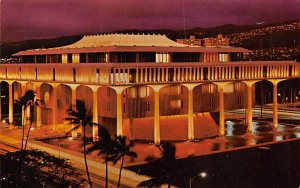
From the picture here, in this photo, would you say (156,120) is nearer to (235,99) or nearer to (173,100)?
(173,100)

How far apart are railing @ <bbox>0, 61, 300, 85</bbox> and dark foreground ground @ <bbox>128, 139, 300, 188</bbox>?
1093 cm

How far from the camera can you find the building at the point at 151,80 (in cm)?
5400

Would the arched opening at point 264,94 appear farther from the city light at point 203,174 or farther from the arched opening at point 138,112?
the city light at point 203,174

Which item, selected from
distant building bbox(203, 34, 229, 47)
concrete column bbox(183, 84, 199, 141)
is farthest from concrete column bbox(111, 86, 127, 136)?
distant building bbox(203, 34, 229, 47)

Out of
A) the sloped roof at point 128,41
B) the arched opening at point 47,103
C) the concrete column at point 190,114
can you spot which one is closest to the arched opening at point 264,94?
the sloped roof at point 128,41

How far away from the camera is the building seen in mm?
54000

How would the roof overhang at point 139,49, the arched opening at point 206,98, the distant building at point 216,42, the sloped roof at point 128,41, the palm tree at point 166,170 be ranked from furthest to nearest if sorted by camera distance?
the distant building at point 216,42 < the sloped roof at point 128,41 < the arched opening at point 206,98 < the roof overhang at point 139,49 < the palm tree at point 166,170

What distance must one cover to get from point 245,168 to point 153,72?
1644 cm

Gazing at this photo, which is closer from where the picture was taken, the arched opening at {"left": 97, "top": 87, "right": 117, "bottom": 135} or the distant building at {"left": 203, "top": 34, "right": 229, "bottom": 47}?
the arched opening at {"left": 97, "top": 87, "right": 117, "bottom": 135}

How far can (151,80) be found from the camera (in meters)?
53.9

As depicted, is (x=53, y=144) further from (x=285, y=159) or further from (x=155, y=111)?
(x=285, y=159)

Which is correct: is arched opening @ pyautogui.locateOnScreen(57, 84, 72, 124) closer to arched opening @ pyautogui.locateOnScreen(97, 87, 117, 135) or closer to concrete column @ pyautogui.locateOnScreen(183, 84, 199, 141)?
arched opening @ pyautogui.locateOnScreen(97, 87, 117, 135)

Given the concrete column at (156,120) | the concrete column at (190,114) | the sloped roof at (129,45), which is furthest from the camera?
the sloped roof at (129,45)

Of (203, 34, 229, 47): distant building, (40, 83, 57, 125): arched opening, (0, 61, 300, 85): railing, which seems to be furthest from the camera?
(203, 34, 229, 47): distant building
